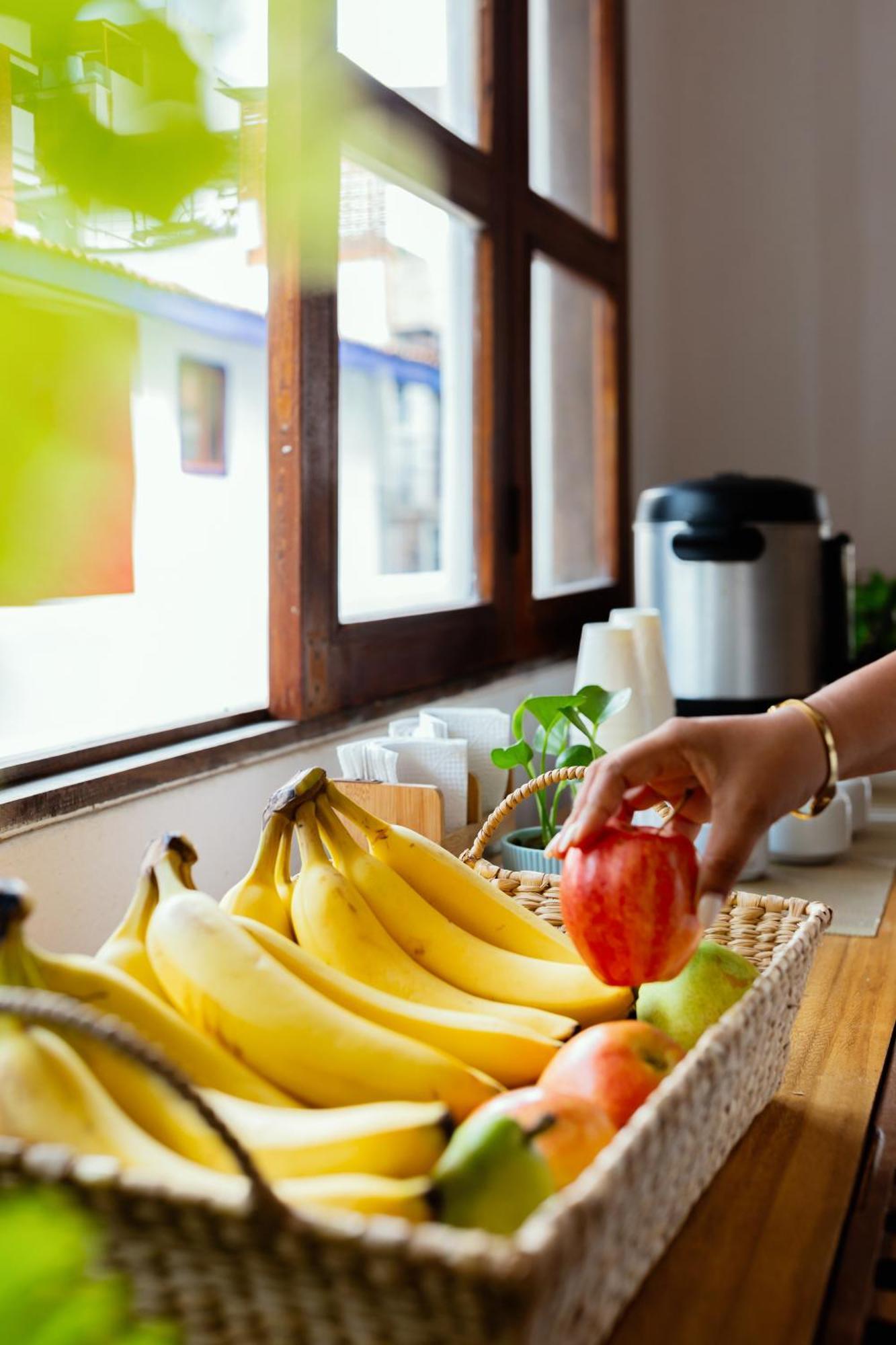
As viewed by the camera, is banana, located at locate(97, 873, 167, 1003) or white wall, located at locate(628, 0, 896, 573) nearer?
banana, located at locate(97, 873, 167, 1003)

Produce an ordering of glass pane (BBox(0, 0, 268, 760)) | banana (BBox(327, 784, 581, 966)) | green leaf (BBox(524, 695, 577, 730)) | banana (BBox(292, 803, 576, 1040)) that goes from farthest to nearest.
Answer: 1. green leaf (BBox(524, 695, 577, 730))
2. banana (BBox(327, 784, 581, 966))
3. banana (BBox(292, 803, 576, 1040))
4. glass pane (BBox(0, 0, 268, 760))

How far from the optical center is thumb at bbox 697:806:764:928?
658 millimetres

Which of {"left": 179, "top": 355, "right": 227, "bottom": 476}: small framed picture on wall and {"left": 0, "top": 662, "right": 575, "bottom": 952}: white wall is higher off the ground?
{"left": 179, "top": 355, "right": 227, "bottom": 476}: small framed picture on wall

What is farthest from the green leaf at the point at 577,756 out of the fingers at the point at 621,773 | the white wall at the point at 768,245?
the white wall at the point at 768,245

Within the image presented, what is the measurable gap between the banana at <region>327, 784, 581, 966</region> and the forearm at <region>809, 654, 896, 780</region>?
217mm

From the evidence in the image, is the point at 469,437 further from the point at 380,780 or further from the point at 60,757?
the point at 60,757

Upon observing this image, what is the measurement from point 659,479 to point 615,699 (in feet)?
4.89

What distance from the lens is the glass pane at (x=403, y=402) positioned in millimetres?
1533

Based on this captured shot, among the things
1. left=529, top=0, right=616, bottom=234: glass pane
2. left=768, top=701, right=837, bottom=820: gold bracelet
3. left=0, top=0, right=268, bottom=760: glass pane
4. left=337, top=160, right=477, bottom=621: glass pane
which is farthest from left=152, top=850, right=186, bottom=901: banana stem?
left=529, top=0, right=616, bottom=234: glass pane

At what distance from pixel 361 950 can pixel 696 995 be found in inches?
7.7

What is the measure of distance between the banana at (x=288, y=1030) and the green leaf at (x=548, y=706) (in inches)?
25.3

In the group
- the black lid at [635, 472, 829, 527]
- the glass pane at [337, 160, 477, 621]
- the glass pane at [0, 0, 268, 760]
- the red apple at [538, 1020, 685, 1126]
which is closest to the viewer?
the glass pane at [0, 0, 268, 760]

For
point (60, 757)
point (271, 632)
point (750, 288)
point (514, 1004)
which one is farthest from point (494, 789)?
point (750, 288)

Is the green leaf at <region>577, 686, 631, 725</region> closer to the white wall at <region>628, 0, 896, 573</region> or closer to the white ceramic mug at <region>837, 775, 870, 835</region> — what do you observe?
the white ceramic mug at <region>837, 775, 870, 835</region>
